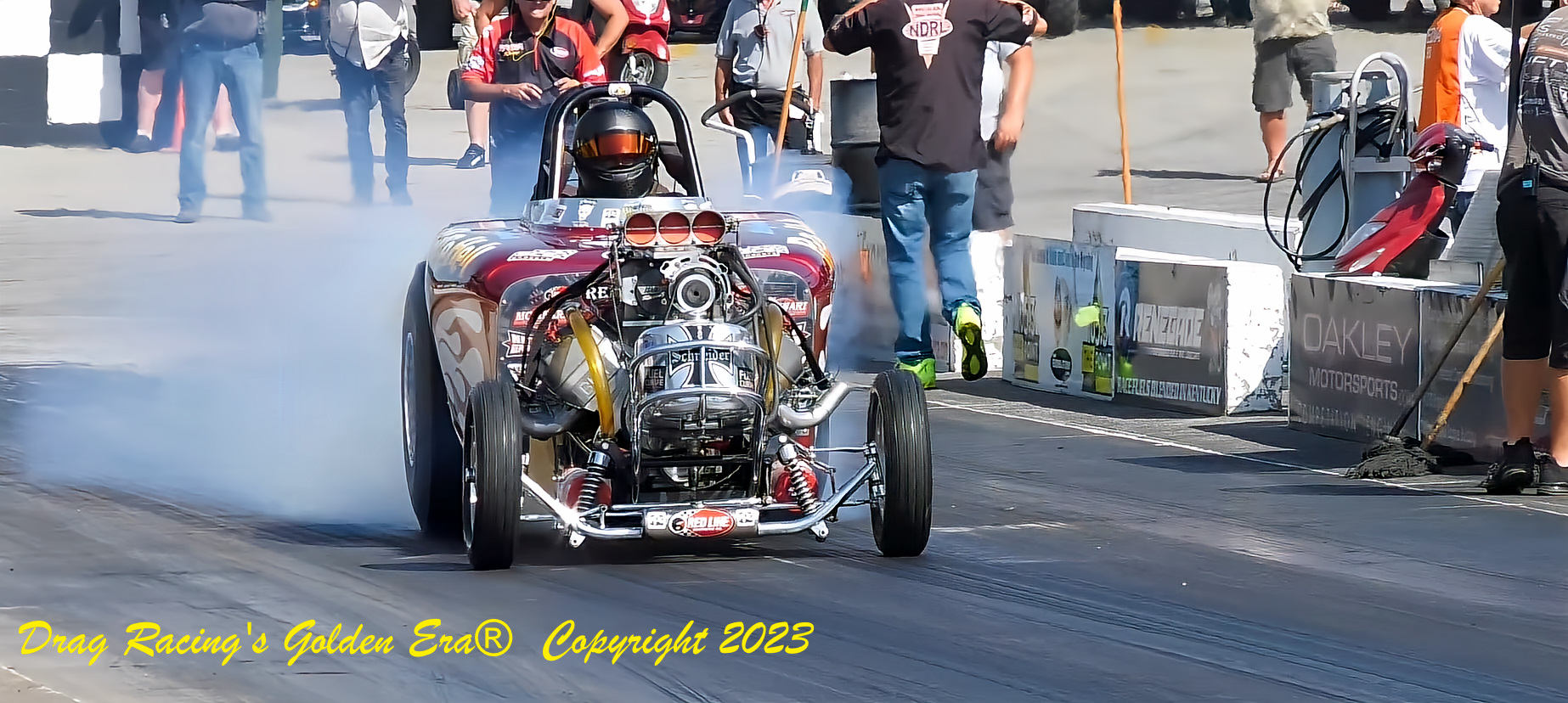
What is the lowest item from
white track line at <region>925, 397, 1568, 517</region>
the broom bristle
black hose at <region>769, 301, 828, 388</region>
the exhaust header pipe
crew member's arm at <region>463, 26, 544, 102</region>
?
white track line at <region>925, 397, 1568, 517</region>

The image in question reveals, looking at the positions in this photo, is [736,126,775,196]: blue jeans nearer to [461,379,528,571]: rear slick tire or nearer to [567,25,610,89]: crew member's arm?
[567,25,610,89]: crew member's arm

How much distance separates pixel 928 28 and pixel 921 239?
41.4 inches

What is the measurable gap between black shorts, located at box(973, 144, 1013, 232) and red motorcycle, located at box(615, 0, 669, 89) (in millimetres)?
2389

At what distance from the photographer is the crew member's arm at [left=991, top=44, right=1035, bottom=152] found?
11938 millimetres

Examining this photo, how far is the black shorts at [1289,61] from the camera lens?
1648 cm

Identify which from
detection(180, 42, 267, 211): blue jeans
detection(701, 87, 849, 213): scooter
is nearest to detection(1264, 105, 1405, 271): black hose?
detection(701, 87, 849, 213): scooter

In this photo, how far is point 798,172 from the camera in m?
13.2

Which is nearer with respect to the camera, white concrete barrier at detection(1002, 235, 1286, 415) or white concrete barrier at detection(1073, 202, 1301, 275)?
white concrete barrier at detection(1002, 235, 1286, 415)

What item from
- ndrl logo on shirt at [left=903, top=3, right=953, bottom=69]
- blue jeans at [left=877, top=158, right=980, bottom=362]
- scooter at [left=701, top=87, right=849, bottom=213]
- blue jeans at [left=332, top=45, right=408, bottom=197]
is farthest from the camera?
blue jeans at [left=332, top=45, right=408, bottom=197]

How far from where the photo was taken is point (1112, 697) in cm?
548

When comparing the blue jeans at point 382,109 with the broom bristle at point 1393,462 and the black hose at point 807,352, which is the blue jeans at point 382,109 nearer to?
the broom bristle at point 1393,462

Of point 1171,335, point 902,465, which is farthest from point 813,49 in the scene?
point 902,465

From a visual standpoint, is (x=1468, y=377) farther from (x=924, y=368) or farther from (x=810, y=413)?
(x=924, y=368)

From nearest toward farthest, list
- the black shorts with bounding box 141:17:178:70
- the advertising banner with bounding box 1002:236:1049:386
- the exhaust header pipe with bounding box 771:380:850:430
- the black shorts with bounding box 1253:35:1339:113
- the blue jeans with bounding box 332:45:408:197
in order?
the exhaust header pipe with bounding box 771:380:850:430 → the advertising banner with bounding box 1002:236:1049:386 → the black shorts with bounding box 1253:35:1339:113 → the blue jeans with bounding box 332:45:408:197 → the black shorts with bounding box 141:17:178:70
